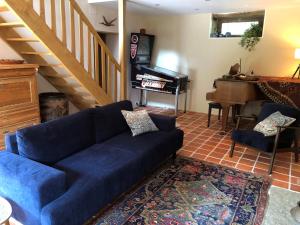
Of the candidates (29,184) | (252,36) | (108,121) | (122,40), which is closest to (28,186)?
(29,184)

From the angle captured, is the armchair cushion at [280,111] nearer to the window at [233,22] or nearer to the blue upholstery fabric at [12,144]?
the window at [233,22]

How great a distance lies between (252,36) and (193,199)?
13.1 ft

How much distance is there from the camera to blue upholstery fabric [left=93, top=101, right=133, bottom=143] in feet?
9.36

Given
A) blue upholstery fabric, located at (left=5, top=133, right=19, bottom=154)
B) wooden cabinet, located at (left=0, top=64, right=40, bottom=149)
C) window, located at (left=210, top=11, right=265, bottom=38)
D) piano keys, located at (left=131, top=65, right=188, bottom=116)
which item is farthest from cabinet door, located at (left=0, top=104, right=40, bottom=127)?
window, located at (left=210, top=11, right=265, bottom=38)

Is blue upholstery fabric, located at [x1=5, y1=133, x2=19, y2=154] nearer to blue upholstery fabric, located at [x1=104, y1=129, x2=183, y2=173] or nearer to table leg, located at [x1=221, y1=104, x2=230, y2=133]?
blue upholstery fabric, located at [x1=104, y1=129, x2=183, y2=173]

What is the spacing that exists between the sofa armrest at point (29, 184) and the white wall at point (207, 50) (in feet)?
15.5

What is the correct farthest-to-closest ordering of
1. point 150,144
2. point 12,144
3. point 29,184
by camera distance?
point 150,144 → point 12,144 → point 29,184

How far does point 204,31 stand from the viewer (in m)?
5.76

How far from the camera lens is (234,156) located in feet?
11.7

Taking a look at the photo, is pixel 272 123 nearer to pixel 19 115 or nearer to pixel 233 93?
pixel 233 93

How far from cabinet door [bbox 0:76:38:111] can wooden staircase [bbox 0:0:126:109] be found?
1.48 feet

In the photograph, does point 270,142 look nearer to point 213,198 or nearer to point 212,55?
point 213,198

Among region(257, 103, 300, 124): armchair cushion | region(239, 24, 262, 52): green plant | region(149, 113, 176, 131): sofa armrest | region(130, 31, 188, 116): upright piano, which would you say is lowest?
region(149, 113, 176, 131): sofa armrest

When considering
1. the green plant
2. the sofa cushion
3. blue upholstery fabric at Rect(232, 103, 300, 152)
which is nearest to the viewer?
the sofa cushion
